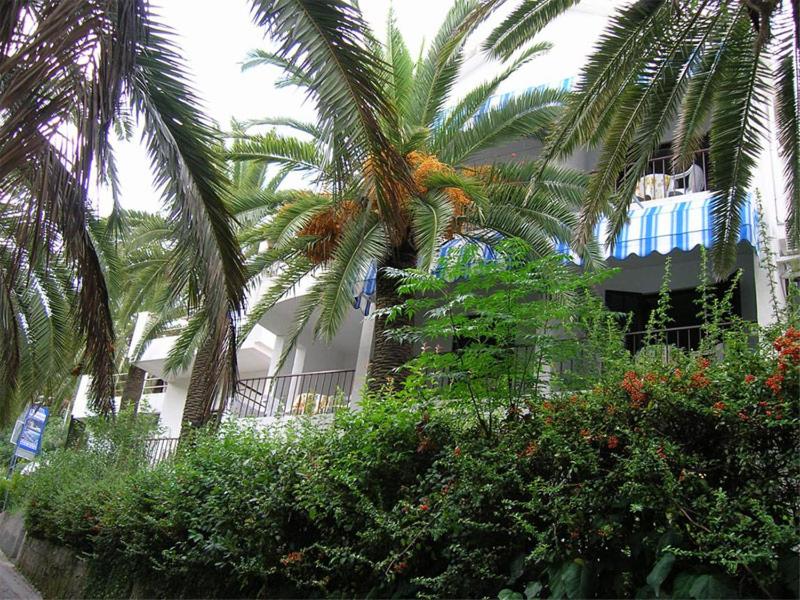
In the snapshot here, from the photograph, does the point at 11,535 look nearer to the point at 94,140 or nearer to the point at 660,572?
the point at 94,140

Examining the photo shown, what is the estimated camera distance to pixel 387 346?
12133 mm

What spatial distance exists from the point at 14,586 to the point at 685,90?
13.4 metres

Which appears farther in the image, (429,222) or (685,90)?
(429,222)

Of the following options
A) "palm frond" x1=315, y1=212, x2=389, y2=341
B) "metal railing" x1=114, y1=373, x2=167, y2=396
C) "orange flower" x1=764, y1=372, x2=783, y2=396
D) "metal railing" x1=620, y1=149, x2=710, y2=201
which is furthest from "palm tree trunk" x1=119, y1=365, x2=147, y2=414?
"orange flower" x1=764, y1=372, x2=783, y2=396

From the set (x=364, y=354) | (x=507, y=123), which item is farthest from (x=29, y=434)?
(x=507, y=123)

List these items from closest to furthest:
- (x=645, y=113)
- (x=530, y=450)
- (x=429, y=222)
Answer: (x=530, y=450)
(x=645, y=113)
(x=429, y=222)

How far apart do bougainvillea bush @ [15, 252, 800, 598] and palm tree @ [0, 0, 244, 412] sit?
183 cm

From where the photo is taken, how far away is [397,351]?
12156mm

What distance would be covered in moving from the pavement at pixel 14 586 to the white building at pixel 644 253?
4.53m

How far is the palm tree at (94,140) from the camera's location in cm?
495

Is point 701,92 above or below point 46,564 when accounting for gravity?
above

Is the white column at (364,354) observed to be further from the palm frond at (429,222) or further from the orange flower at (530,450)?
the orange flower at (530,450)

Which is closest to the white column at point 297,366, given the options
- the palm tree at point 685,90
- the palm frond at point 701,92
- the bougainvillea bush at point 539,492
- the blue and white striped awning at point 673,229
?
the blue and white striped awning at point 673,229

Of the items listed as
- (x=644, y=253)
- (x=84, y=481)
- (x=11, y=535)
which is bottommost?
(x=11, y=535)
